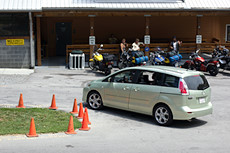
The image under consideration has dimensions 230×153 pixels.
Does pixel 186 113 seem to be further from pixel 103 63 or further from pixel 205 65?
pixel 205 65

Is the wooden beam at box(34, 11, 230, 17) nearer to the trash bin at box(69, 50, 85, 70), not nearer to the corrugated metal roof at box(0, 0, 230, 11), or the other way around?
the corrugated metal roof at box(0, 0, 230, 11)

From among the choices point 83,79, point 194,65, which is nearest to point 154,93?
point 83,79

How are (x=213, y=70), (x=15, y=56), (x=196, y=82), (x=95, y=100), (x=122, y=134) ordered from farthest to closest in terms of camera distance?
(x=15, y=56) → (x=213, y=70) → (x=95, y=100) → (x=196, y=82) → (x=122, y=134)

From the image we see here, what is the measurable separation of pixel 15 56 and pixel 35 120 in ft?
37.3

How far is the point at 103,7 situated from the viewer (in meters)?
21.8

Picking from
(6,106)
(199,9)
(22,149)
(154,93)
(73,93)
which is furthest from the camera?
(199,9)

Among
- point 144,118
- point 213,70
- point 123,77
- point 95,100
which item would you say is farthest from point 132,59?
point 144,118

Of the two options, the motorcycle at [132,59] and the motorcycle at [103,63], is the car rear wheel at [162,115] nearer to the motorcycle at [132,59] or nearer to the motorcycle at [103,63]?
the motorcycle at [103,63]

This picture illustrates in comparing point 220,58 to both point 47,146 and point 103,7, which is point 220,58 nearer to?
point 103,7

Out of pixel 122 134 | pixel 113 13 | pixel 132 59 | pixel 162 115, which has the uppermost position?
pixel 113 13

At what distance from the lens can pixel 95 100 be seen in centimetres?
1259

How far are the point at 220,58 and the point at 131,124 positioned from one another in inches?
465

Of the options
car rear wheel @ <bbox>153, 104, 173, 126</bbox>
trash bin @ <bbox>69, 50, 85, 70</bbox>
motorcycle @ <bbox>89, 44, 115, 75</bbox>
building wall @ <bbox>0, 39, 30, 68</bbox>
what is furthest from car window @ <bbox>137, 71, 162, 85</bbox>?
building wall @ <bbox>0, 39, 30, 68</bbox>

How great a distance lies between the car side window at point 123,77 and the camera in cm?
1178
